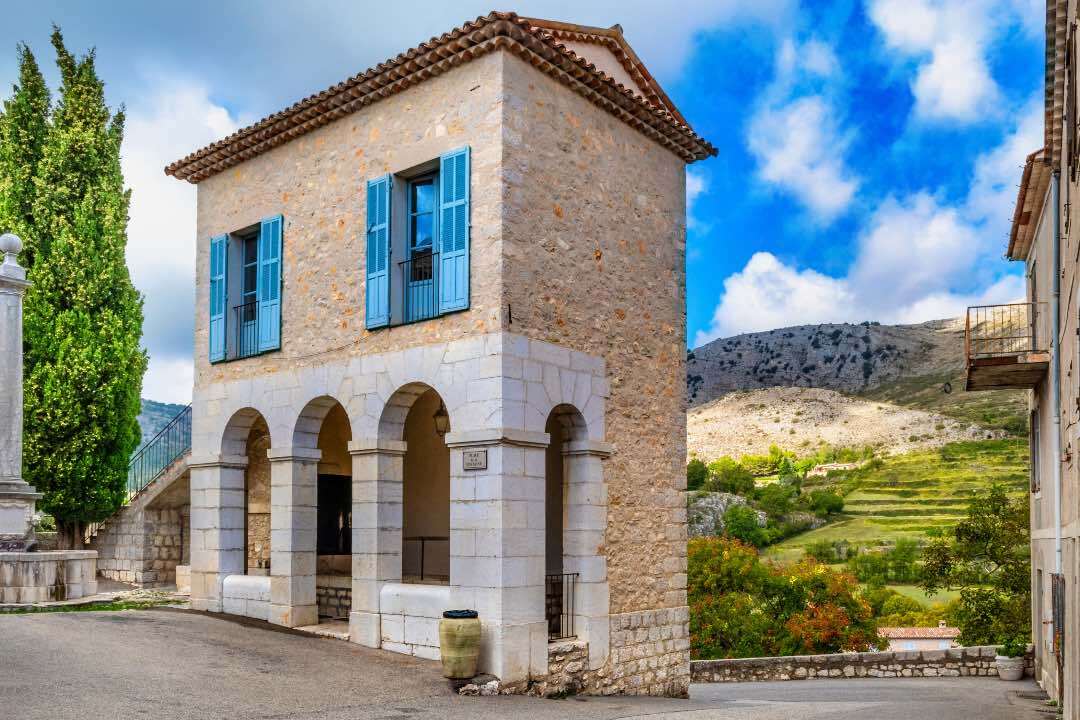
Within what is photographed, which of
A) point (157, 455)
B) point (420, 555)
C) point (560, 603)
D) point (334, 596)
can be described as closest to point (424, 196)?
point (560, 603)

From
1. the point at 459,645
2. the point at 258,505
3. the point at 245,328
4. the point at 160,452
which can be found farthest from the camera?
the point at 160,452

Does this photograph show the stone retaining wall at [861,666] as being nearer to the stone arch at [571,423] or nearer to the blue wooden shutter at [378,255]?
the stone arch at [571,423]

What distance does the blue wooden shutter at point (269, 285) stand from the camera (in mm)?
13992

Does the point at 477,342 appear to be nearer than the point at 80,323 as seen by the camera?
Yes

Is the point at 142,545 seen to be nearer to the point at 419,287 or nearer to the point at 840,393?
the point at 419,287

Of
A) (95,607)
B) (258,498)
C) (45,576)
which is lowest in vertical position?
(95,607)

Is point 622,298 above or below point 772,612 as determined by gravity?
above

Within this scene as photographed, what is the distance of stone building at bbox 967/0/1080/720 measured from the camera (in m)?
10.1

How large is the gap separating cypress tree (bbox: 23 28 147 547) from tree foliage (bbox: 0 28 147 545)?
0.07ft

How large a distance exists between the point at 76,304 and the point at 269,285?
7.71 meters

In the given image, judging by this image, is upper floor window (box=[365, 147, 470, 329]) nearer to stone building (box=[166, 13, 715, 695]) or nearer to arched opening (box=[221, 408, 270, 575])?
stone building (box=[166, 13, 715, 695])

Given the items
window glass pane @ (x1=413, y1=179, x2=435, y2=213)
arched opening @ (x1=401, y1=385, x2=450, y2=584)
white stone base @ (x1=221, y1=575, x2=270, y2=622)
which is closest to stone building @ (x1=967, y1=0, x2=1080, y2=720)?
window glass pane @ (x1=413, y1=179, x2=435, y2=213)

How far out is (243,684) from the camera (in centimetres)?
983

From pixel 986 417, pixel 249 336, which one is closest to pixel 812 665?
pixel 249 336
